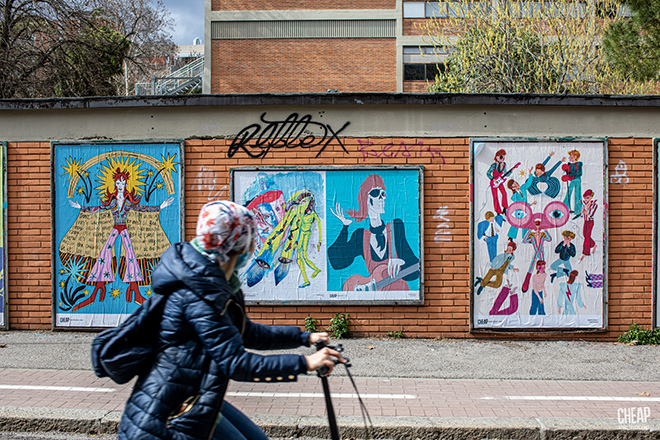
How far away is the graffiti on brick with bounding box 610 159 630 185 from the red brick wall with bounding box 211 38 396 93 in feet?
88.5

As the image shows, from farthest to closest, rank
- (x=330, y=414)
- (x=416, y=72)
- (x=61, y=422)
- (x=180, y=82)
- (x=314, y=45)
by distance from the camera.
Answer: (x=416, y=72), (x=314, y=45), (x=180, y=82), (x=61, y=422), (x=330, y=414)

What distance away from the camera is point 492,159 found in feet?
23.6

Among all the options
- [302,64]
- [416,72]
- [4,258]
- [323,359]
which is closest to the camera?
[323,359]

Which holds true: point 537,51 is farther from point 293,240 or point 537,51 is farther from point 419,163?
point 293,240

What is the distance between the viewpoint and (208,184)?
24.2 feet

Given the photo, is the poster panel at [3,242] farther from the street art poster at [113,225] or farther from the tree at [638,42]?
the tree at [638,42]

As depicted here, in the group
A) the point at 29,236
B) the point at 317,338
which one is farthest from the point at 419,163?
the point at 29,236

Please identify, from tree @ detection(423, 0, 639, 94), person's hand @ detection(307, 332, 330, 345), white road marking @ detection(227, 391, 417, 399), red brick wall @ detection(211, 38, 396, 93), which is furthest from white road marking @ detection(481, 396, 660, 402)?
red brick wall @ detection(211, 38, 396, 93)

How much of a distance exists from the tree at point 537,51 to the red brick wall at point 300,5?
16.1 meters

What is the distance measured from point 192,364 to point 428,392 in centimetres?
357

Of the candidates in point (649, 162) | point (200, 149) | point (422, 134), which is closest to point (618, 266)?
point (649, 162)

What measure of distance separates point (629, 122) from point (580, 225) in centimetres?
164

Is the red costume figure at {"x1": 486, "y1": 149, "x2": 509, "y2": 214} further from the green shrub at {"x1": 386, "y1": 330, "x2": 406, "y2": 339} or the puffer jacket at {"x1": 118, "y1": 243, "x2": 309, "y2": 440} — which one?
the puffer jacket at {"x1": 118, "y1": 243, "x2": 309, "y2": 440}

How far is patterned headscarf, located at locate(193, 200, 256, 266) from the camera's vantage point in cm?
217
